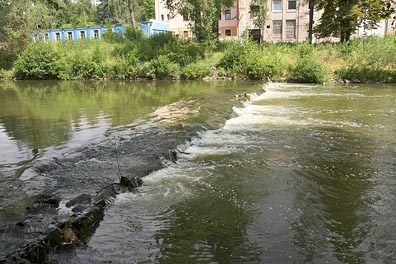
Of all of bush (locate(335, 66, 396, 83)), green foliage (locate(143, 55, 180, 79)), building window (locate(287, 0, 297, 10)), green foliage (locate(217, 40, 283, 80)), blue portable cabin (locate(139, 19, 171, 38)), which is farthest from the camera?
blue portable cabin (locate(139, 19, 171, 38))

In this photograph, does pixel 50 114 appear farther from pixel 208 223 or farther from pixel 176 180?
pixel 208 223

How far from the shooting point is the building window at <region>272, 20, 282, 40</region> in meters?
54.5

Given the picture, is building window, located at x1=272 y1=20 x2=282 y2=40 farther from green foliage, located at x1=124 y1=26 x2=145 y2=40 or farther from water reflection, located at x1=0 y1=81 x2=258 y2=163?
water reflection, located at x1=0 y1=81 x2=258 y2=163

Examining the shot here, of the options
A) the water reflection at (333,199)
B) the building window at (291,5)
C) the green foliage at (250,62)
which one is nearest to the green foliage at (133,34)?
the green foliage at (250,62)

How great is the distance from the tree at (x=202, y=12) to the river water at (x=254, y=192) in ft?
67.3

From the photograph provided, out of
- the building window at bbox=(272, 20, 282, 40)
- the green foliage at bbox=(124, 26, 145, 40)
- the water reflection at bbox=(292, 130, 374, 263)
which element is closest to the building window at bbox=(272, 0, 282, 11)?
the building window at bbox=(272, 20, 282, 40)

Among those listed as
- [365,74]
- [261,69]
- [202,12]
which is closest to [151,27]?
[202,12]

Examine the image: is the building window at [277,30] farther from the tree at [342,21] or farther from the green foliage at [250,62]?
the green foliage at [250,62]

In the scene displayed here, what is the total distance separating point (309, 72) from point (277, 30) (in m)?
27.4

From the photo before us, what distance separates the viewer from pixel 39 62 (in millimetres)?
37219

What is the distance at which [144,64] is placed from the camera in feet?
119

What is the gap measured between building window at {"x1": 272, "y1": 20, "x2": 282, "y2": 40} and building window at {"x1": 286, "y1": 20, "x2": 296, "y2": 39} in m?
0.98

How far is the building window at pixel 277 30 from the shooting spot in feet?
179

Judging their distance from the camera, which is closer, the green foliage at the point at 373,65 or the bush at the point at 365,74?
the bush at the point at 365,74
